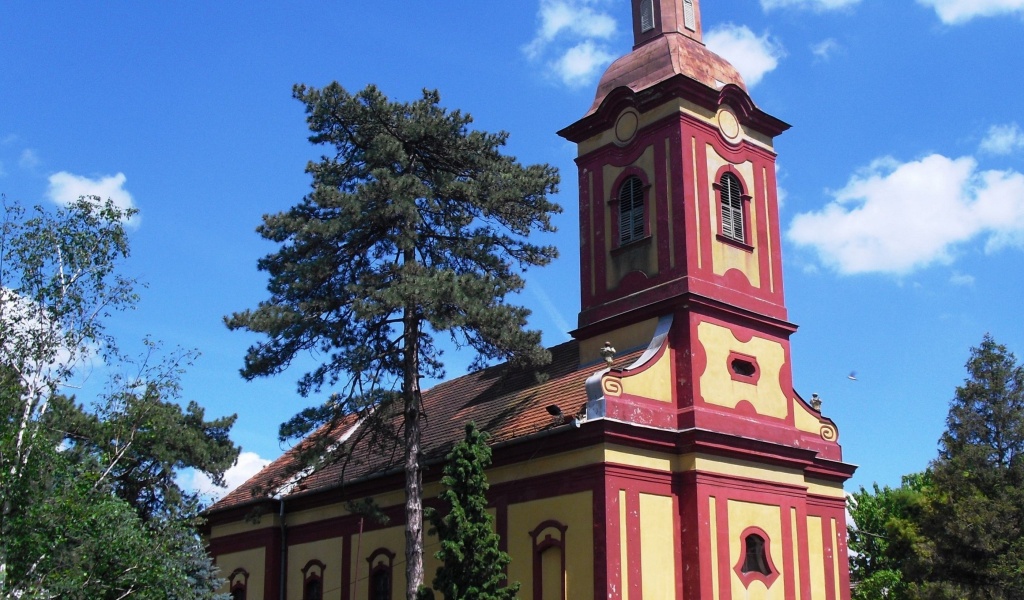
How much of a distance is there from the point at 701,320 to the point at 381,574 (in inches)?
398

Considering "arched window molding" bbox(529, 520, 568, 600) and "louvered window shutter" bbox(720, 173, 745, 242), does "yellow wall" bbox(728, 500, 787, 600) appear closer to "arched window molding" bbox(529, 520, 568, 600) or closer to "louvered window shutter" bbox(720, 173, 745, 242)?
"arched window molding" bbox(529, 520, 568, 600)

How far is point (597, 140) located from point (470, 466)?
10209 mm

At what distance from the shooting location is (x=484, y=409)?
27156mm

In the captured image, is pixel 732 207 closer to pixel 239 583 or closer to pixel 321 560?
pixel 321 560

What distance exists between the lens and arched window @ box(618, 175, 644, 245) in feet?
84.0

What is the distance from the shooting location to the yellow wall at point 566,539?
21.2m

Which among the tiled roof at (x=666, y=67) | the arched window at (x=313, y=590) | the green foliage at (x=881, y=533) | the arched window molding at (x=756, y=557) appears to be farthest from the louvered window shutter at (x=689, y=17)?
the green foliage at (x=881, y=533)

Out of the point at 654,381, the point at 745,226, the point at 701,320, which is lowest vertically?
the point at 654,381

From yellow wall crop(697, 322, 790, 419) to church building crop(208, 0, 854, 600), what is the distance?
44mm

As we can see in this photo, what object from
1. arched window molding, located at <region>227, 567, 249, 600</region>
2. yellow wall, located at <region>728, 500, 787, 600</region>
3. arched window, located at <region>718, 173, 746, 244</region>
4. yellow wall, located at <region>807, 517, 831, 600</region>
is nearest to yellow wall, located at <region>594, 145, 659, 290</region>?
arched window, located at <region>718, 173, 746, 244</region>

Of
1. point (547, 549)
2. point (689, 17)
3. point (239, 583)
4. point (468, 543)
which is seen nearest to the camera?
point (468, 543)

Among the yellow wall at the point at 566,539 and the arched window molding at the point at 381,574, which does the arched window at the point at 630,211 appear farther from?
the arched window molding at the point at 381,574

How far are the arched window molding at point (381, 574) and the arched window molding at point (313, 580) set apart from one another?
2471 millimetres

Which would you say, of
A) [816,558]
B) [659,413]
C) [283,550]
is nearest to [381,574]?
[283,550]
